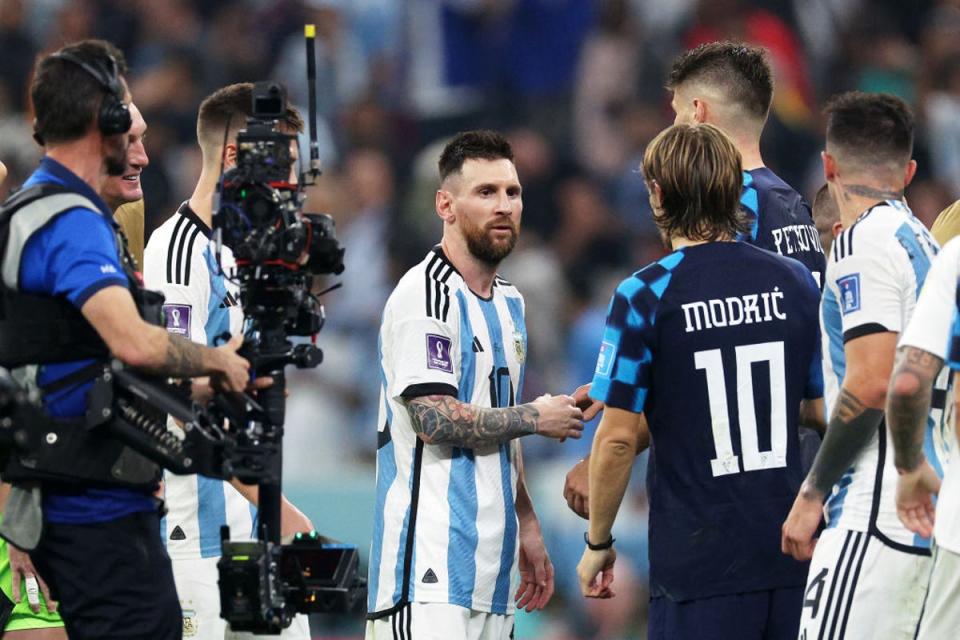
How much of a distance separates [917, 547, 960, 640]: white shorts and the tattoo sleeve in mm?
343

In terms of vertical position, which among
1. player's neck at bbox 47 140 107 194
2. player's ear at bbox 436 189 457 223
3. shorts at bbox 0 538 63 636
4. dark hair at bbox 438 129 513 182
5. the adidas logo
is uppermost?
dark hair at bbox 438 129 513 182

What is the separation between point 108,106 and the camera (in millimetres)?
5145

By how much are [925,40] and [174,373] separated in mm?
9708

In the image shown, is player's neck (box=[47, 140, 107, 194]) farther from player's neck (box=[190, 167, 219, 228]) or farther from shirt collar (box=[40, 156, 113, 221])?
player's neck (box=[190, 167, 219, 228])

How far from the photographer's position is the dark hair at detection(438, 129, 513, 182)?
6547 millimetres

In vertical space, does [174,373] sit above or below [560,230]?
below

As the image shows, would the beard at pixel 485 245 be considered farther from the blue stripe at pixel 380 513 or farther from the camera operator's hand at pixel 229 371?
the camera operator's hand at pixel 229 371

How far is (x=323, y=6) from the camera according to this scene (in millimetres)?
13336

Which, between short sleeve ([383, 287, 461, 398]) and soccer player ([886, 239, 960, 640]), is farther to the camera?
short sleeve ([383, 287, 461, 398])

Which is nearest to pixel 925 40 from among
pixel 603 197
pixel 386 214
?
pixel 603 197

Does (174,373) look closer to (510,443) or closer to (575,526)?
(510,443)

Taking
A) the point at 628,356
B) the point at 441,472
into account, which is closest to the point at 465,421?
the point at 441,472

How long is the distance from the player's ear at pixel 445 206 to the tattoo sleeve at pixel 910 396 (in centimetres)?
214

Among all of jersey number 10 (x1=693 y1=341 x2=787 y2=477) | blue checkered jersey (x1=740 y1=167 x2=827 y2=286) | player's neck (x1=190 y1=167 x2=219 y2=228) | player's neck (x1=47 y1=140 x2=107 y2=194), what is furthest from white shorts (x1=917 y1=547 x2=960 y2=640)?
player's neck (x1=190 y1=167 x2=219 y2=228)
